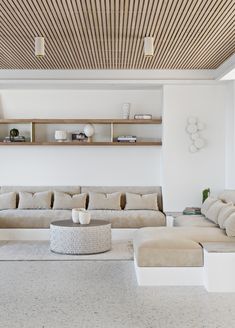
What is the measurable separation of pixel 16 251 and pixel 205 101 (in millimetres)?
4145

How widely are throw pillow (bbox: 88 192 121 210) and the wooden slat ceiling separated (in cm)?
219

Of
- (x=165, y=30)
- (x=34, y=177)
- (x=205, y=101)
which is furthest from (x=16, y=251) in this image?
(x=205, y=101)

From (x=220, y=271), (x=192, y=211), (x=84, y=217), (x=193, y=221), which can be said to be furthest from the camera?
(x=192, y=211)

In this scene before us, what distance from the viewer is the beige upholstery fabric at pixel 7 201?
27.2ft

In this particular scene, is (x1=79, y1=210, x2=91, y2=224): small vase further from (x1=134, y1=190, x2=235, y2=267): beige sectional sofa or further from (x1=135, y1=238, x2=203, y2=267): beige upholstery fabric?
(x1=135, y1=238, x2=203, y2=267): beige upholstery fabric

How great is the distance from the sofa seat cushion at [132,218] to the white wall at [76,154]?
1170mm

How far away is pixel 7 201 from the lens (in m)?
8.34

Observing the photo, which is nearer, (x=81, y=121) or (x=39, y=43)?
(x=39, y=43)

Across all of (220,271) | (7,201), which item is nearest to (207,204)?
(220,271)

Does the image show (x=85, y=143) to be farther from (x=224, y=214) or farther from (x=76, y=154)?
(x=224, y=214)

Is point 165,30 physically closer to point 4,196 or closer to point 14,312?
point 14,312

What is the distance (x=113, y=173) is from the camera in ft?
29.6

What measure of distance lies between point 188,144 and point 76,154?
205 centimetres

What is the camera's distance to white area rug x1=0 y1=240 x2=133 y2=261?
20.8 feet
